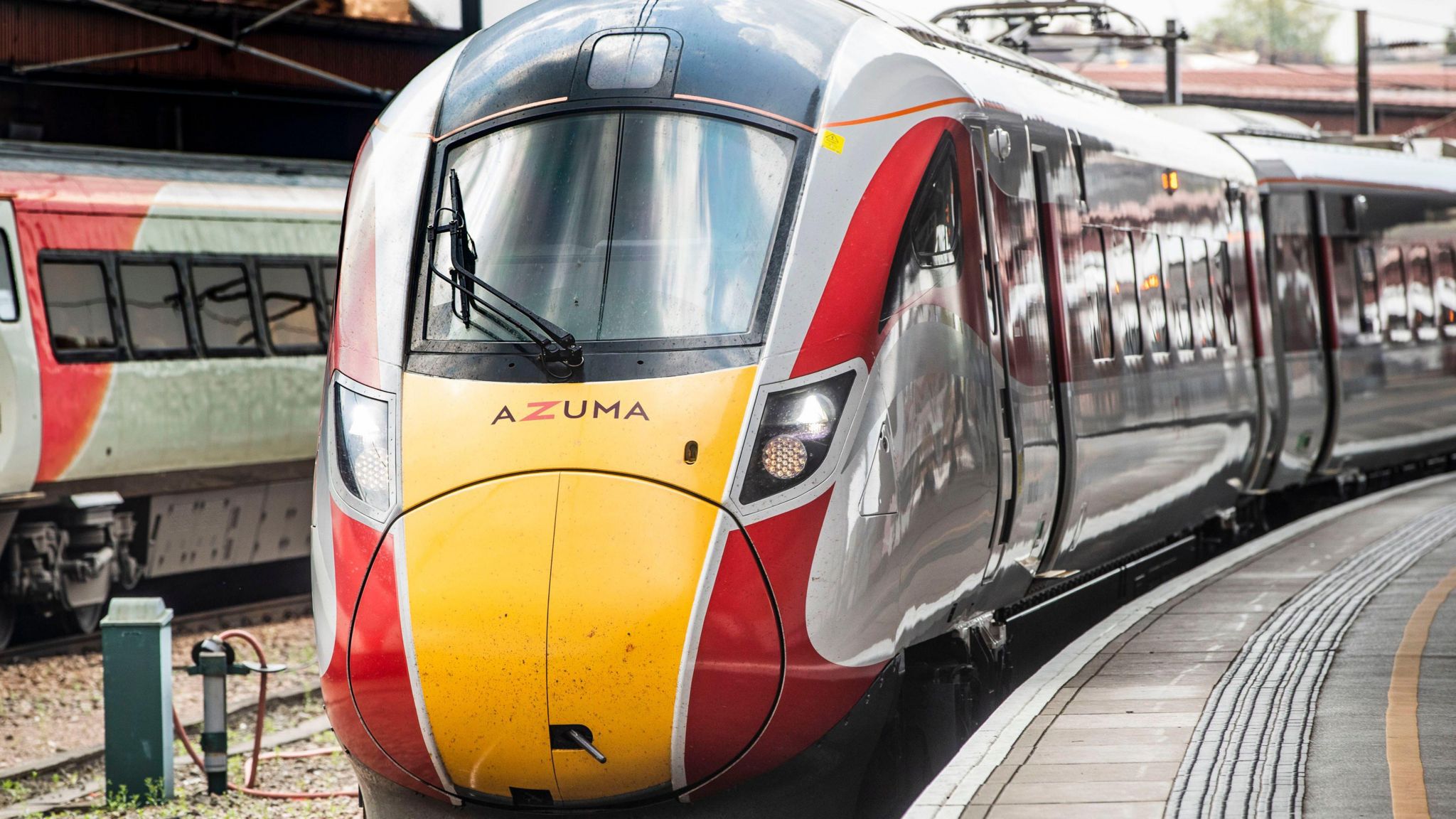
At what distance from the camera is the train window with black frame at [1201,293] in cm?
1061

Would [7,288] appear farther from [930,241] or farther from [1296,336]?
[1296,336]

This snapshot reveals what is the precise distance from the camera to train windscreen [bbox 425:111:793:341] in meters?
5.58

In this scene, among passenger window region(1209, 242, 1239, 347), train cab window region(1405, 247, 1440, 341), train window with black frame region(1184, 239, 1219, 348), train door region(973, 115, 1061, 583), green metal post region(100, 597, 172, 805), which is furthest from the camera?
train cab window region(1405, 247, 1440, 341)

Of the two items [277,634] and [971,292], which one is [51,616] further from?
[971,292]

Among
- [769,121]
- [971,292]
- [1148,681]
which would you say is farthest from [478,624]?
[1148,681]

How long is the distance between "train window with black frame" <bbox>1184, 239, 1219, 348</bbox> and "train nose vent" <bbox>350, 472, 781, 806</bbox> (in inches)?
239

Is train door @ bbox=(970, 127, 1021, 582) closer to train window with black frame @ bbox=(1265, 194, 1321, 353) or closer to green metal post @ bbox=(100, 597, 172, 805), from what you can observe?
green metal post @ bbox=(100, 597, 172, 805)

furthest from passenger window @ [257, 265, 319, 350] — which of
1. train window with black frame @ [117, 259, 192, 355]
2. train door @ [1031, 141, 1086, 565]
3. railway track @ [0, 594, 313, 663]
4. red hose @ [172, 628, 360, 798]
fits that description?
train door @ [1031, 141, 1086, 565]

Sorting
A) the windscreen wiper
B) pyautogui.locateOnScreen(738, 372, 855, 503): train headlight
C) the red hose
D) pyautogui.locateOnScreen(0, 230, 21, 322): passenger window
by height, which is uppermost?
pyautogui.locateOnScreen(0, 230, 21, 322): passenger window

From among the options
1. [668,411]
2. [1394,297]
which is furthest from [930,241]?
[1394,297]

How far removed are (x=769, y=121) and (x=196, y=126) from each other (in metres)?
15.5

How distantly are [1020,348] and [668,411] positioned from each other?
2293 millimetres

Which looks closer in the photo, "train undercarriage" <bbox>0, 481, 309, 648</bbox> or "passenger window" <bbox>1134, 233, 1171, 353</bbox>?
"passenger window" <bbox>1134, 233, 1171, 353</bbox>

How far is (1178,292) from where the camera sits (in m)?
10.3
